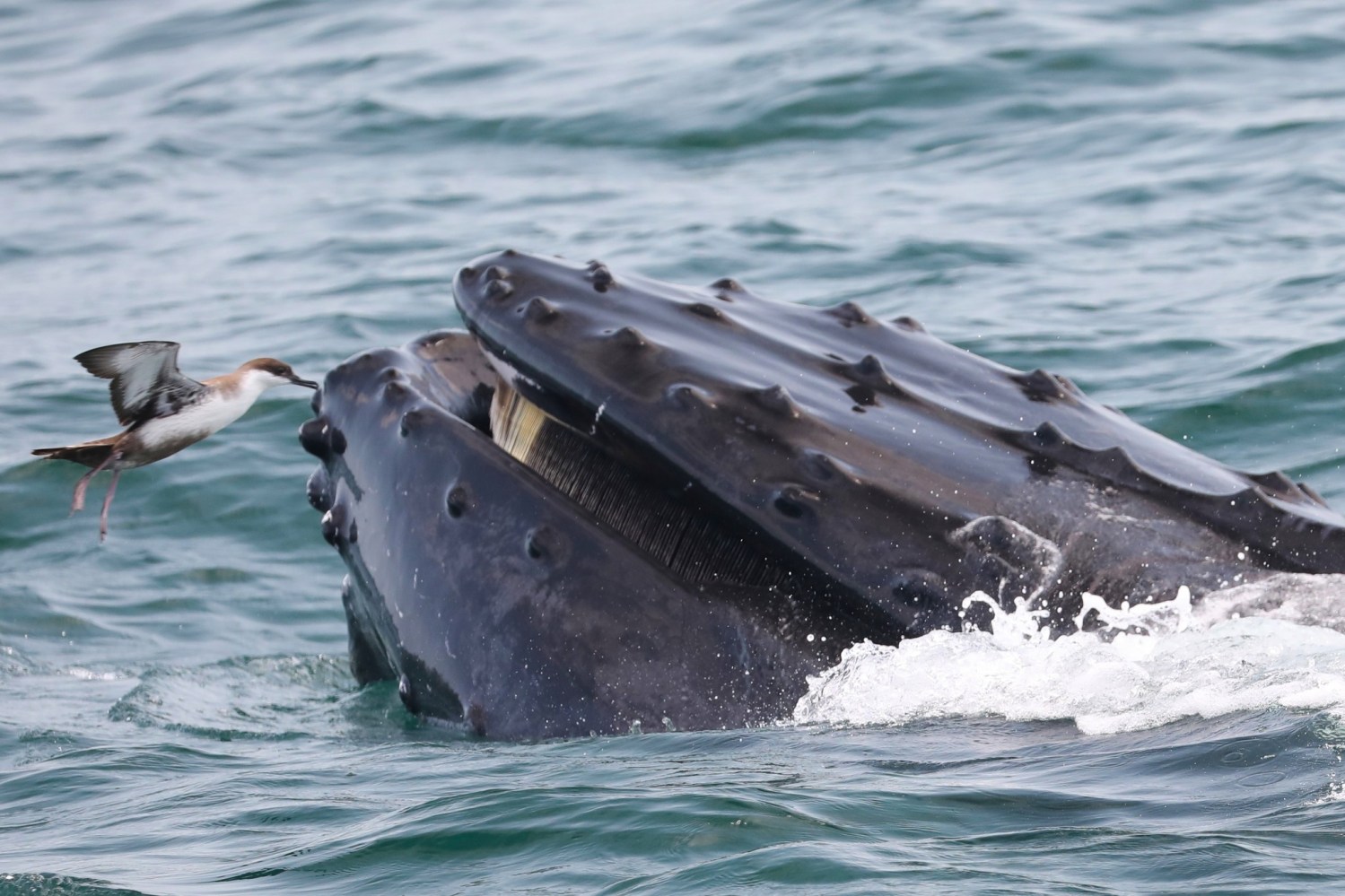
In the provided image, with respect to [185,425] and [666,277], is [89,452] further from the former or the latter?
[666,277]

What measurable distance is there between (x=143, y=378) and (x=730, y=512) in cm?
311

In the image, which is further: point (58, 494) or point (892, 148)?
point (892, 148)

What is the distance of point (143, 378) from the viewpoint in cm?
762

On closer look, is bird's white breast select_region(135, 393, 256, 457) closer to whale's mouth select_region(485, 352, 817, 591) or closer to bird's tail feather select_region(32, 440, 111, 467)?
bird's tail feather select_region(32, 440, 111, 467)

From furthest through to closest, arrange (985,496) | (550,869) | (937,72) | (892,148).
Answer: (937,72) → (892,148) → (985,496) → (550,869)

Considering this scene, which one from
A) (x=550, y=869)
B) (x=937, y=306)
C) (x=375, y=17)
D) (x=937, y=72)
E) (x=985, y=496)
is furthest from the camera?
(x=375, y=17)

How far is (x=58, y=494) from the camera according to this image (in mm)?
12078

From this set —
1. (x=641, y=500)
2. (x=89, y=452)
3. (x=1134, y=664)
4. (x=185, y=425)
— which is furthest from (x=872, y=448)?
(x=89, y=452)

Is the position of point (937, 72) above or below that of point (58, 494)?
above

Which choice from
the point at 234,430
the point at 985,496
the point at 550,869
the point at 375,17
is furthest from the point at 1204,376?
the point at 375,17

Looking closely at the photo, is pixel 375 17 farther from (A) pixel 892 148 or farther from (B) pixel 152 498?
(B) pixel 152 498

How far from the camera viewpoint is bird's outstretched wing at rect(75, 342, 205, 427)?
24.3ft

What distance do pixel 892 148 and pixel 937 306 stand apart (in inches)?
194

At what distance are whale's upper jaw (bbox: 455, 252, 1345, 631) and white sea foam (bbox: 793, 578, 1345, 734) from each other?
101mm
